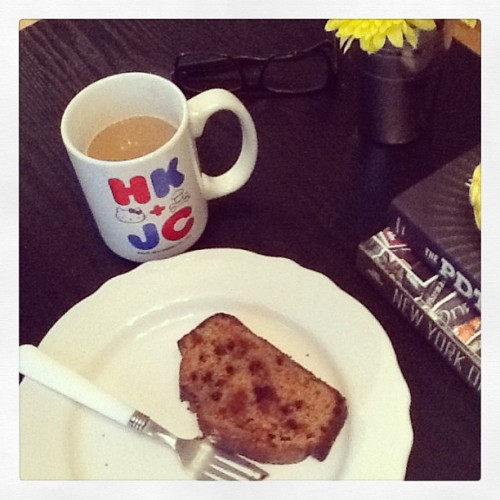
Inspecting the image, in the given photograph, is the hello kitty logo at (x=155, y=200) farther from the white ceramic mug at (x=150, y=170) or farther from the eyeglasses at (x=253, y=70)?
the eyeglasses at (x=253, y=70)

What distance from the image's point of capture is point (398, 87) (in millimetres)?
383

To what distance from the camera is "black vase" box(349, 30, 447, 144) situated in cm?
37

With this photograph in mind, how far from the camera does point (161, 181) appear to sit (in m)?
0.33

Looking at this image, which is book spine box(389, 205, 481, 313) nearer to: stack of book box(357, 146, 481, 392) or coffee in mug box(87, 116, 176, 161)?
stack of book box(357, 146, 481, 392)

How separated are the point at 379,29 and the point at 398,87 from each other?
49mm

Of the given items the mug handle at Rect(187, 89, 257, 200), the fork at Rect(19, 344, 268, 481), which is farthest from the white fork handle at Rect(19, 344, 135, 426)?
the mug handle at Rect(187, 89, 257, 200)

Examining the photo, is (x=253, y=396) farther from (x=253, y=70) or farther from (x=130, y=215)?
(x=253, y=70)

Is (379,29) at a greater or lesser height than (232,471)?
greater

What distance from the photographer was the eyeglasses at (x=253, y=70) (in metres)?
0.43

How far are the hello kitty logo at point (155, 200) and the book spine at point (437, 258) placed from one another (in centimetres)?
9

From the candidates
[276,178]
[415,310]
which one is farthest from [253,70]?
[415,310]
